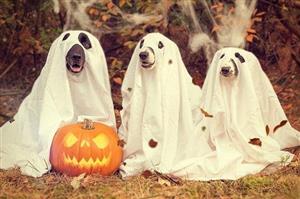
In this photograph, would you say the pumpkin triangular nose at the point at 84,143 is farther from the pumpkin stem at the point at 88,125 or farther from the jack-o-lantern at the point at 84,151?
the pumpkin stem at the point at 88,125

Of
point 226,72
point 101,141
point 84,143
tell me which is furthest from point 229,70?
point 84,143

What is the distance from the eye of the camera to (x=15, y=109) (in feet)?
24.2

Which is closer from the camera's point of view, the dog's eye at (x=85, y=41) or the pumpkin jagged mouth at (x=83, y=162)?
the pumpkin jagged mouth at (x=83, y=162)

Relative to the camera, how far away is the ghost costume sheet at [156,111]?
513 centimetres

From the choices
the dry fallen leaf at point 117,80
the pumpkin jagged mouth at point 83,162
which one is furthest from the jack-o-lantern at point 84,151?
the dry fallen leaf at point 117,80

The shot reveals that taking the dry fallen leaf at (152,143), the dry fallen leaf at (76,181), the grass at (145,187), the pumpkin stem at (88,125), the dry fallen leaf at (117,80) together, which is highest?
the pumpkin stem at (88,125)

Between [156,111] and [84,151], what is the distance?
76 centimetres

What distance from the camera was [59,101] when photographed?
5309 mm

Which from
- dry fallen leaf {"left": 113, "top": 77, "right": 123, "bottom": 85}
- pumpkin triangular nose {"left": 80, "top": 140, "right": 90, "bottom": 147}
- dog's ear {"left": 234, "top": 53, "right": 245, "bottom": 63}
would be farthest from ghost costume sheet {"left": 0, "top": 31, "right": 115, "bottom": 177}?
dry fallen leaf {"left": 113, "top": 77, "right": 123, "bottom": 85}

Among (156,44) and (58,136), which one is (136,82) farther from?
(58,136)

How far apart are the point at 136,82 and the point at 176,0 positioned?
251cm

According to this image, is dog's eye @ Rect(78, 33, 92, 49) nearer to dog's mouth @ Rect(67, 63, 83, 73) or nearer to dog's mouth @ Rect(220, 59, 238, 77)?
dog's mouth @ Rect(67, 63, 83, 73)

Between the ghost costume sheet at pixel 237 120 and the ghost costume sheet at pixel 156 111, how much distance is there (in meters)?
0.18

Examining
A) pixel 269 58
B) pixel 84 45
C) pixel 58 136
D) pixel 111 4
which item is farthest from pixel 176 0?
pixel 58 136
